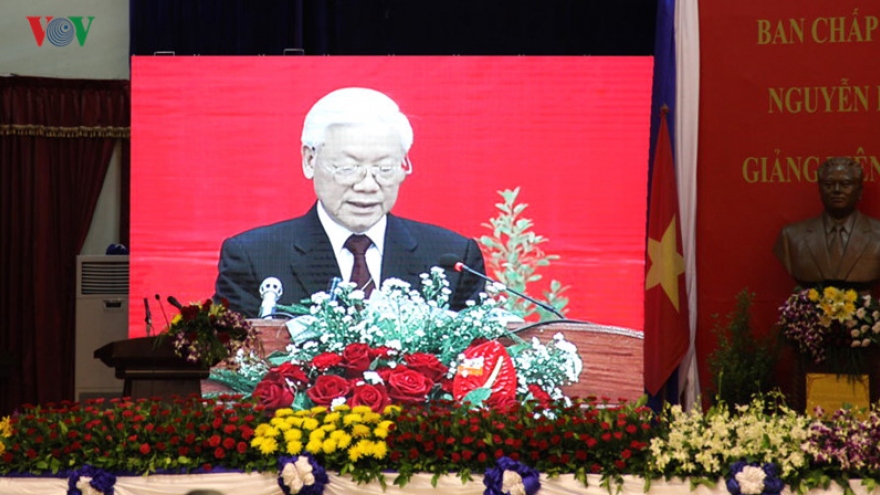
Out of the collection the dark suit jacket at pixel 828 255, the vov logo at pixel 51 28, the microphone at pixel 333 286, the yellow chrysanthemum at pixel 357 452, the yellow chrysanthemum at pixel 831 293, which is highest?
the vov logo at pixel 51 28

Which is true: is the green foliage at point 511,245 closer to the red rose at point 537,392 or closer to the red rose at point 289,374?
the red rose at point 537,392

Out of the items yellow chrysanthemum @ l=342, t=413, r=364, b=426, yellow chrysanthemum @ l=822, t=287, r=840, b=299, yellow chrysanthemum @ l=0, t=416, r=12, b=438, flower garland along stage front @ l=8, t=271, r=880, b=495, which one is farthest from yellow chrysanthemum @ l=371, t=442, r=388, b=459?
yellow chrysanthemum @ l=822, t=287, r=840, b=299

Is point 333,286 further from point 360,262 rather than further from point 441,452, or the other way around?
point 441,452

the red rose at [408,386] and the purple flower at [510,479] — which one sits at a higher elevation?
the red rose at [408,386]

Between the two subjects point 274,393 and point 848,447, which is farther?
point 274,393

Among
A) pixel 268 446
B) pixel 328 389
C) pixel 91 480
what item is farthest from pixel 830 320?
pixel 91 480

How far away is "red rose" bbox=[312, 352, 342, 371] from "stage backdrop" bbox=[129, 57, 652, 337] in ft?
2.60

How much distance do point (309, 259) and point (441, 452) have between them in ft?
9.18

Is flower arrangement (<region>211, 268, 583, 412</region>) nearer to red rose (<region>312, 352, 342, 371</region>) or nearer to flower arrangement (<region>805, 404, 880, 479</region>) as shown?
red rose (<region>312, 352, 342, 371</region>)

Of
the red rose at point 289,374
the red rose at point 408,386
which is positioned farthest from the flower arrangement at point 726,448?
the red rose at point 289,374

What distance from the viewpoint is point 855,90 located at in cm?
677

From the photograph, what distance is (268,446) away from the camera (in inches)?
175

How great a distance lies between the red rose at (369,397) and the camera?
6590 mm

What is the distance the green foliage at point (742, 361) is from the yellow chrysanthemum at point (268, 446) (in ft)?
9.17
